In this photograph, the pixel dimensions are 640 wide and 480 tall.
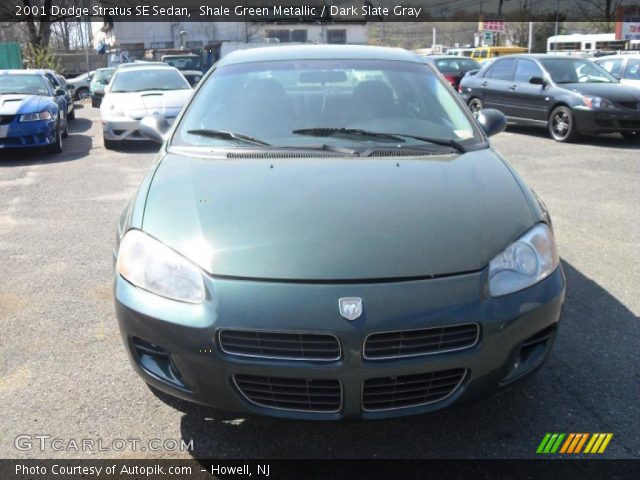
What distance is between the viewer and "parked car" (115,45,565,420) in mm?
2160

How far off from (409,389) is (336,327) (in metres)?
0.37

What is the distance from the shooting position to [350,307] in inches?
84.8

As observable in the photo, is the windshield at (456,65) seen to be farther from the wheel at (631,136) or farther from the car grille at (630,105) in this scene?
the car grille at (630,105)

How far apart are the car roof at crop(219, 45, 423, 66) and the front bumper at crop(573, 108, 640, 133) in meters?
7.44

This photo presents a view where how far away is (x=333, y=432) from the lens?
265cm

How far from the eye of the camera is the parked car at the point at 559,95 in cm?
1055

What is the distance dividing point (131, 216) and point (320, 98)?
145 centimetres

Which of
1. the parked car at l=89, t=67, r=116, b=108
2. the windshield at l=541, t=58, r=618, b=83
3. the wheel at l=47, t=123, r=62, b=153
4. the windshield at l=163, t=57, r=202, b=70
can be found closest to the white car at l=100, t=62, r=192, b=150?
the wheel at l=47, t=123, r=62, b=153

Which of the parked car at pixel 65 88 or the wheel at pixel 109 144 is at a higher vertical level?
the parked car at pixel 65 88

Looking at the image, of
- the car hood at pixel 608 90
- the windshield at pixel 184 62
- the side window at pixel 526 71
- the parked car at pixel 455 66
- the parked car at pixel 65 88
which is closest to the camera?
the car hood at pixel 608 90

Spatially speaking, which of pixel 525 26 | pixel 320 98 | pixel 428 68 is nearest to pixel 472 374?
pixel 320 98

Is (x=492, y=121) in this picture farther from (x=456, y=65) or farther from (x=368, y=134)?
(x=456, y=65)

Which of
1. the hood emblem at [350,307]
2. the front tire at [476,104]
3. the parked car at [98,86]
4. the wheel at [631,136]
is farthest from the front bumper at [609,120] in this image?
the parked car at [98,86]

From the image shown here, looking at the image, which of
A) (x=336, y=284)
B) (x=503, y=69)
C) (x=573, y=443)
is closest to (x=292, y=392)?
(x=336, y=284)
